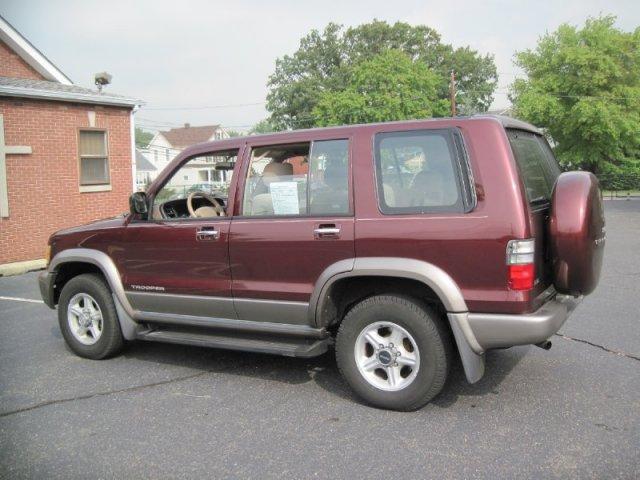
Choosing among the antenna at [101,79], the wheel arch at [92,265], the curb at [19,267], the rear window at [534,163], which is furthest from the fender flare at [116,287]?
the antenna at [101,79]

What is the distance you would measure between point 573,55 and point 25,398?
43.3m

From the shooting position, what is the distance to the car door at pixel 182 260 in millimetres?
4426

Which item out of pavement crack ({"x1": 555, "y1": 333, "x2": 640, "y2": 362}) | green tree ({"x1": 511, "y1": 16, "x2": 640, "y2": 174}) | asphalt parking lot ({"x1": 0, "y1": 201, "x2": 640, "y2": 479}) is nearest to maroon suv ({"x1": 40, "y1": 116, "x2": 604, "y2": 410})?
asphalt parking lot ({"x1": 0, "y1": 201, "x2": 640, "y2": 479})

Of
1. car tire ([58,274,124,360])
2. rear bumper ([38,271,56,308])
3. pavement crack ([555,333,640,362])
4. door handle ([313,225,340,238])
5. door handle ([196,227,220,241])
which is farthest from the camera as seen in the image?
rear bumper ([38,271,56,308])

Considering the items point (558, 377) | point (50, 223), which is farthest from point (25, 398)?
Result: point (50, 223)

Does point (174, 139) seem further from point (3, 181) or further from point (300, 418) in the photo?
point (300, 418)

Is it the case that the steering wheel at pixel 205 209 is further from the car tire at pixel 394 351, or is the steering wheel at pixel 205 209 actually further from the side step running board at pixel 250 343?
the car tire at pixel 394 351

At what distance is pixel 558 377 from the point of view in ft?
14.4

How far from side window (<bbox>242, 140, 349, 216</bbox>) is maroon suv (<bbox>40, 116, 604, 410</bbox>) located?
Answer: 0.01m

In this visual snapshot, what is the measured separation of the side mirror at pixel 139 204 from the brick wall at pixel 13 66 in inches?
486

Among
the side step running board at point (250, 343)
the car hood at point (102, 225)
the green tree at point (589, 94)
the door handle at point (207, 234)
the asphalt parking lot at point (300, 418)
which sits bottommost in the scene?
the asphalt parking lot at point (300, 418)

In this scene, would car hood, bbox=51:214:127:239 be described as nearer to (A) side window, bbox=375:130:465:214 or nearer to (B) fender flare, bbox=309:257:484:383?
(B) fender flare, bbox=309:257:484:383

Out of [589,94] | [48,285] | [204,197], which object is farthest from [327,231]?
[589,94]

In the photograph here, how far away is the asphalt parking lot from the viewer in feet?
10.4
